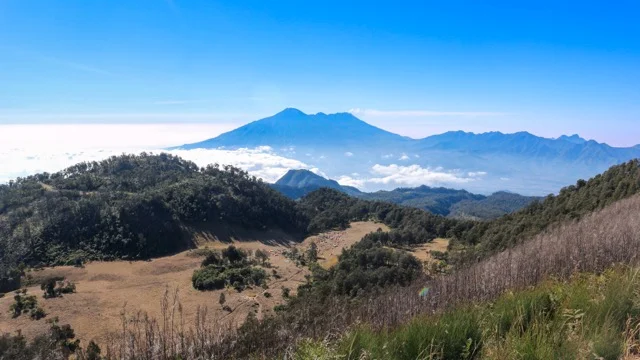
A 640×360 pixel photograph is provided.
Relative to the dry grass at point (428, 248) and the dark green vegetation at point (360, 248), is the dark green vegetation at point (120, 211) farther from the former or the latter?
the dry grass at point (428, 248)

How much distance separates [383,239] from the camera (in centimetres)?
4094

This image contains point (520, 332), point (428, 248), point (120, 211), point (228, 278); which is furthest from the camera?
point (120, 211)

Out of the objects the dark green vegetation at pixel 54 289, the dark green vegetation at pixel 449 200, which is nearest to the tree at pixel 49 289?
the dark green vegetation at pixel 54 289

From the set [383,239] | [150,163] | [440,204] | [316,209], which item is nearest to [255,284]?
[383,239]

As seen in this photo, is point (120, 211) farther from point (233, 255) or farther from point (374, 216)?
point (374, 216)

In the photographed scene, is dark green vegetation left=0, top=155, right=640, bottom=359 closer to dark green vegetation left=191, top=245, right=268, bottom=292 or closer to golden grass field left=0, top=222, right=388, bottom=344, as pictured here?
dark green vegetation left=191, top=245, right=268, bottom=292

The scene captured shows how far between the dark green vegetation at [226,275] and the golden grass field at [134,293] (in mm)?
806

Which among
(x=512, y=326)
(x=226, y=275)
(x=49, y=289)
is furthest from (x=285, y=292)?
(x=512, y=326)

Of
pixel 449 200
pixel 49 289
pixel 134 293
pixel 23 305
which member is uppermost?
pixel 49 289

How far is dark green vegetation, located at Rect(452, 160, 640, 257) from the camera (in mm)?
18797

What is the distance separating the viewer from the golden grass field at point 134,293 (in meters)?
22.1

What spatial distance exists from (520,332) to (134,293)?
103ft

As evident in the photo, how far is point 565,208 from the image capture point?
80.1ft

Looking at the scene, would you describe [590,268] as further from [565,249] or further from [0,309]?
[0,309]
